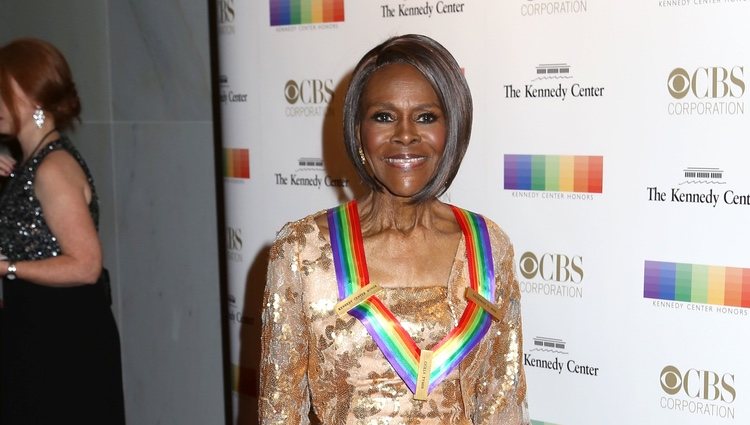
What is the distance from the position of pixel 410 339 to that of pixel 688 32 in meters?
1.22

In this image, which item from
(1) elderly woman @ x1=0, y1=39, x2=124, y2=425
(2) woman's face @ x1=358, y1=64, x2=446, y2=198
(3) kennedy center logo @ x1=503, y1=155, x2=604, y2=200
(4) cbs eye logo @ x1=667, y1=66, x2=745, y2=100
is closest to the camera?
(2) woman's face @ x1=358, y1=64, x2=446, y2=198

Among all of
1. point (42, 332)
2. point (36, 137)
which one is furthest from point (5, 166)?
point (42, 332)

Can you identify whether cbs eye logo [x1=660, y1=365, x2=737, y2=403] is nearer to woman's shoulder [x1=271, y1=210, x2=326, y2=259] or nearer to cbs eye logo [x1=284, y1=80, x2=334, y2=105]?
woman's shoulder [x1=271, y1=210, x2=326, y2=259]

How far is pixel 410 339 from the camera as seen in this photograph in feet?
6.29

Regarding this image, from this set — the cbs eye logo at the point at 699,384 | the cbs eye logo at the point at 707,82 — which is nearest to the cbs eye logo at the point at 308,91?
the cbs eye logo at the point at 707,82

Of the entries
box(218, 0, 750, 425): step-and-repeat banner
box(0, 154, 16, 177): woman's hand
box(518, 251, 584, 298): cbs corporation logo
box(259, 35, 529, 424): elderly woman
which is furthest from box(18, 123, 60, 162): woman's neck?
box(518, 251, 584, 298): cbs corporation logo

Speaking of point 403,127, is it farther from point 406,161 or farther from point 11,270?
point 11,270

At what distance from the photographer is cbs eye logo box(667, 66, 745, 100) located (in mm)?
2467

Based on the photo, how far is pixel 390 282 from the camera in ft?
6.42

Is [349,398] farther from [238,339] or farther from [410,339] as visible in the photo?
[238,339]

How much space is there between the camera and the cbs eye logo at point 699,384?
255 cm

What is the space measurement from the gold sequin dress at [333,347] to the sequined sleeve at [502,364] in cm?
6

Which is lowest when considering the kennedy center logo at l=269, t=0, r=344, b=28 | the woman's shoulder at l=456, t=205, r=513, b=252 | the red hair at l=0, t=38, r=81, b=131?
the woman's shoulder at l=456, t=205, r=513, b=252

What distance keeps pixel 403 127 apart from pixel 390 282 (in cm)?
32
